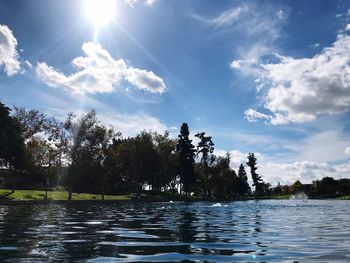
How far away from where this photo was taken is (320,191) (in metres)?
181

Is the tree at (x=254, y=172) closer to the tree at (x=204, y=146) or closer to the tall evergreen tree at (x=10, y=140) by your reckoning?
the tree at (x=204, y=146)

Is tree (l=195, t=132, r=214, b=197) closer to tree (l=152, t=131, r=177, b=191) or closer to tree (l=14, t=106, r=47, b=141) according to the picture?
tree (l=152, t=131, r=177, b=191)

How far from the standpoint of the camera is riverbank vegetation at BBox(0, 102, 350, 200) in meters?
67.0

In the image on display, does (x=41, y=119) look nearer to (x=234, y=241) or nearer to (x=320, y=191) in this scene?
(x=234, y=241)

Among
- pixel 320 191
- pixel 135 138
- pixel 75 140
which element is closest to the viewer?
pixel 75 140

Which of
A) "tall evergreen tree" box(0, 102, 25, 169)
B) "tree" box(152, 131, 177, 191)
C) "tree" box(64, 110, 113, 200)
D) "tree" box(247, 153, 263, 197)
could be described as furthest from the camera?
"tree" box(247, 153, 263, 197)

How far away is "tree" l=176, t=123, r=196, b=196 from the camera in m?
115

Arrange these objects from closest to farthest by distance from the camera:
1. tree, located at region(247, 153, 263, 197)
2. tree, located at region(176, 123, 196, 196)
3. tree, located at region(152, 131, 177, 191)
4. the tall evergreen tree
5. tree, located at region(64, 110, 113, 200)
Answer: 1. the tall evergreen tree
2. tree, located at region(64, 110, 113, 200)
3. tree, located at region(152, 131, 177, 191)
4. tree, located at region(176, 123, 196, 196)
5. tree, located at region(247, 153, 263, 197)

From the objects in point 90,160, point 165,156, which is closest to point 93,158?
point 90,160

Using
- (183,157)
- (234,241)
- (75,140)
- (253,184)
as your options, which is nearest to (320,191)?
(253,184)

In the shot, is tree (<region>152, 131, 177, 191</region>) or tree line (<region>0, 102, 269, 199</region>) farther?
tree (<region>152, 131, 177, 191</region>)

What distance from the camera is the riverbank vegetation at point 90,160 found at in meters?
67.0

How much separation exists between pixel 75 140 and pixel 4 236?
200ft

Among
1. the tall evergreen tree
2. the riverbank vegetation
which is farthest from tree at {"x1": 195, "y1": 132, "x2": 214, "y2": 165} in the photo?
the tall evergreen tree
